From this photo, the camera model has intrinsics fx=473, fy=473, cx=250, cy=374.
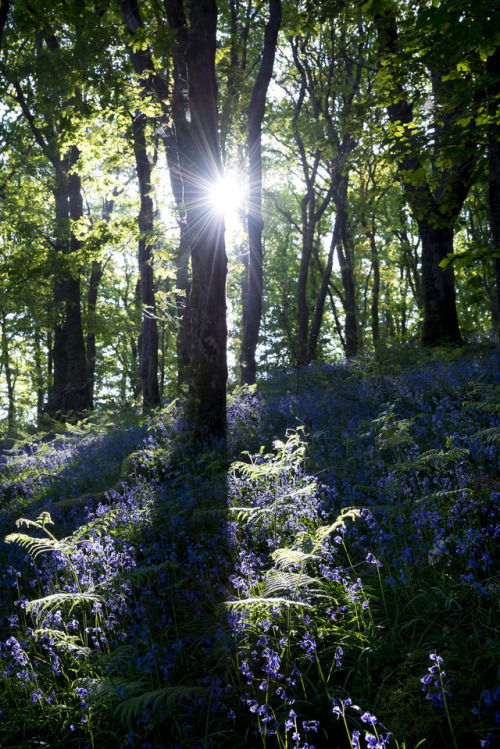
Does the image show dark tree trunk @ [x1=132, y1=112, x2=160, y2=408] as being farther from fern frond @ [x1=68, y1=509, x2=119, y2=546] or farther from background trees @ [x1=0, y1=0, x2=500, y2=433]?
fern frond @ [x1=68, y1=509, x2=119, y2=546]

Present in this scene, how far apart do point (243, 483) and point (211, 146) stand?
17.7 ft

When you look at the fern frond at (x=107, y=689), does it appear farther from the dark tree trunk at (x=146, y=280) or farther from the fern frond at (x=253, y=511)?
the dark tree trunk at (x=146, y=280)

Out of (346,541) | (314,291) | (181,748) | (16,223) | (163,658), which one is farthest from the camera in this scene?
(314,291)

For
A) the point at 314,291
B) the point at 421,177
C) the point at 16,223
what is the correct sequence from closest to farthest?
1. the point at 421,177
2. the point at 16,223
3. the point at 314,291

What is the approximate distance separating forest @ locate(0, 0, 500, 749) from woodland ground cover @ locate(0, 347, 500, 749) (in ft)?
0.07

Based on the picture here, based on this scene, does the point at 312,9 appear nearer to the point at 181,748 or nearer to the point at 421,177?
the point at 421,177

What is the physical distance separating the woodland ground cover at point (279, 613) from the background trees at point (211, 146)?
9.33ft

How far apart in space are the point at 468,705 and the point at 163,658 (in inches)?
68.7

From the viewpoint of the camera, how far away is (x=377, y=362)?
1002cm

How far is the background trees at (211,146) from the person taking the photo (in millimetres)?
7034

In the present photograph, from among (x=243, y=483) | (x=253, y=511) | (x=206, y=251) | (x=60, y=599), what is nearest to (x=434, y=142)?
(x=206, y=251)

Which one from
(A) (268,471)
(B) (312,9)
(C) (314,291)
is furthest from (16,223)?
(C) (314,291)

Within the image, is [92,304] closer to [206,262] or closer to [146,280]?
[146,280]

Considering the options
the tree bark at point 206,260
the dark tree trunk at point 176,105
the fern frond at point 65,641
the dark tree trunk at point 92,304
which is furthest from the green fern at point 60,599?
the dark tree trunk at point 92,304
